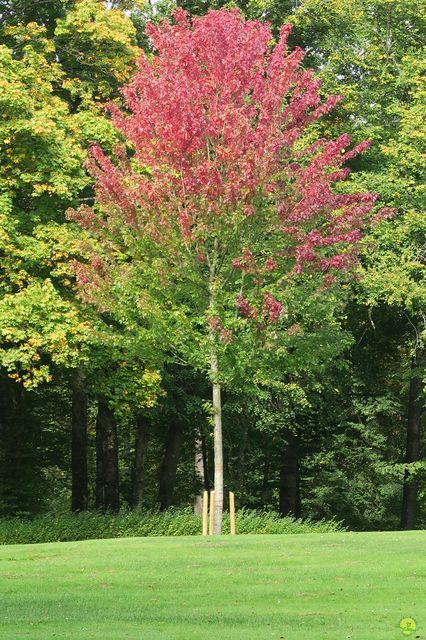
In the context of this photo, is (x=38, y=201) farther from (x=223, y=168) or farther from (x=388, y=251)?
(x=388, y=251)

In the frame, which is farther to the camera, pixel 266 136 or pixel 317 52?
pixel 317 52

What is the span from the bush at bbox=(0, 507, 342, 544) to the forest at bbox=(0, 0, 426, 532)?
2.35 metres

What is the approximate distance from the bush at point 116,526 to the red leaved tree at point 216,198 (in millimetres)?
3739

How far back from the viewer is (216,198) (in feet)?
80.1

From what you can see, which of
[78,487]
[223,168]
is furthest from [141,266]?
[78,487]

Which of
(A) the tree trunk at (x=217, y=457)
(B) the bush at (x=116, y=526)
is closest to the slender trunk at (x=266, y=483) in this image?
(B) the bush at (x=116, y=526)

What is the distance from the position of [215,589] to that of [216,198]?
432 inches

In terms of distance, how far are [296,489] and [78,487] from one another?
1085cm

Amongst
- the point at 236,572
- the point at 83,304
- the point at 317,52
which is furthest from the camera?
the point at 317,52

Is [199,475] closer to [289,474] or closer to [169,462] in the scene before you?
[289,474]

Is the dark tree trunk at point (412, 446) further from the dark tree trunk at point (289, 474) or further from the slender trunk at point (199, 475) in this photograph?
the slender trunk at point (199, 475)

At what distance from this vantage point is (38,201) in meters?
29.4

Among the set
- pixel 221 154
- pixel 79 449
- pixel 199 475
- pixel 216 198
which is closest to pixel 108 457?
pixel 79 449

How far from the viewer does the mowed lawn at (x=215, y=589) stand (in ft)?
40.1
